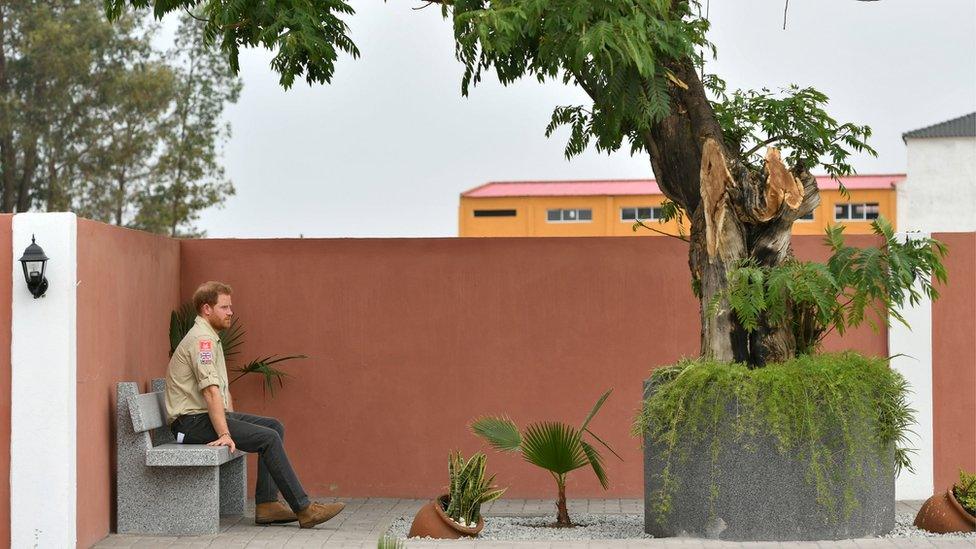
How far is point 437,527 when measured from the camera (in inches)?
307

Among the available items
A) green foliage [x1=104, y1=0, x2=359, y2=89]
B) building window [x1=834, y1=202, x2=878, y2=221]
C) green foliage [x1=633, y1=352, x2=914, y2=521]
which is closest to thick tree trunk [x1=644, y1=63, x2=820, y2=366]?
green foliage [x1=633, y1=352, x2=914, y2=521]

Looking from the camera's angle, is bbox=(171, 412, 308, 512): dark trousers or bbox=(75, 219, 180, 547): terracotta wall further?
bbox=(171, 412, 308, 512): dark trousers

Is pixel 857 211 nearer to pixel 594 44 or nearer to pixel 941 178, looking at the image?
pixel 941 178

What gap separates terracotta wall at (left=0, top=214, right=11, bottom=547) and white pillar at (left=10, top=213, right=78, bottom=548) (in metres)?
0.04

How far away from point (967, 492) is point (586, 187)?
3889 cm

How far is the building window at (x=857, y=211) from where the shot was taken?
46.6 meters

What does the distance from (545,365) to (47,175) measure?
24.3 meters

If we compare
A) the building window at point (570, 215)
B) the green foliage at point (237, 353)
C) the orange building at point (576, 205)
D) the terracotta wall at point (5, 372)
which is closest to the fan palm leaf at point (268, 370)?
the green foliage at point (237, 353)

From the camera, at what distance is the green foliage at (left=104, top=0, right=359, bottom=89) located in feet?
26.0

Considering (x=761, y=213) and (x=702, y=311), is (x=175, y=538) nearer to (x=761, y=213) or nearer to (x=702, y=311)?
(x=702, y=311)

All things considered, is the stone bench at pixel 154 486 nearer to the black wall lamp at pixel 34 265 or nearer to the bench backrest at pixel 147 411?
the bench backrest at pixel 147 411

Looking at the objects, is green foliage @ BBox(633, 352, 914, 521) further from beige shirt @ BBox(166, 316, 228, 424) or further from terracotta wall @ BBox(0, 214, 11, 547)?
terracotta wall @ BBox(0, 214, 11, 547)

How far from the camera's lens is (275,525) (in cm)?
851

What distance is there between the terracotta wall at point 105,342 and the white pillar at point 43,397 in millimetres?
161
